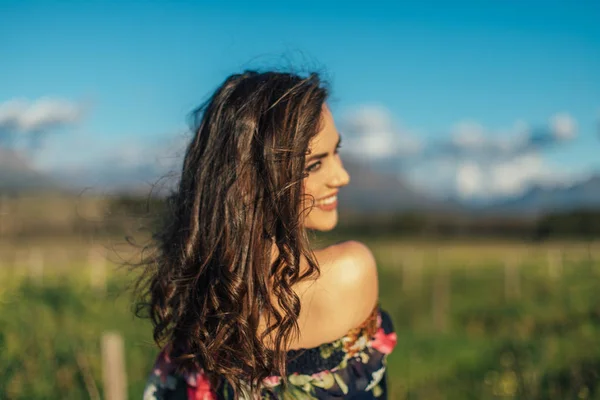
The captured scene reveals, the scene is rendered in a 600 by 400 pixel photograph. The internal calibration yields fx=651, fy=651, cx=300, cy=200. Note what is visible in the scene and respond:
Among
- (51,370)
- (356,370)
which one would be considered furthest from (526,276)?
(356,370)

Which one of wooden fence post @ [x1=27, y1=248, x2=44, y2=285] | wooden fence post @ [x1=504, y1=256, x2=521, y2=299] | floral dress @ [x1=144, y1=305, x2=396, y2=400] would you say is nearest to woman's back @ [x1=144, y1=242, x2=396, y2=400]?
floral dress @ [x1=144, y1=305, x2=396, y2=400]

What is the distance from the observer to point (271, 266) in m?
1.67

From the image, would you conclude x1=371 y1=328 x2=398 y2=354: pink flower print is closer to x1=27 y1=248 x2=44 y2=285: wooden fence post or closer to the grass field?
the grass field

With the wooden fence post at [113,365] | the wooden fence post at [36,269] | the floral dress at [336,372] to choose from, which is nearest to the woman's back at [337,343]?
the floral dress at [336,372]

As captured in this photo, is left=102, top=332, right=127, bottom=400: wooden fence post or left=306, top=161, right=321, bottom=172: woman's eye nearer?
left=306, top=161, right=321, bottom=172: woman's eye

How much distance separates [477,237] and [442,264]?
24.3 meters

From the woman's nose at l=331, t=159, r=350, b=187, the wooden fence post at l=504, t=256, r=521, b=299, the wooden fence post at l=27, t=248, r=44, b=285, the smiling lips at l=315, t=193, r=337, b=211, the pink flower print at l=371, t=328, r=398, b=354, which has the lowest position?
the wooden fence post at l=504, t=256, r=521, b=299

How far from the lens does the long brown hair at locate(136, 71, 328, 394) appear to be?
164 centimetres

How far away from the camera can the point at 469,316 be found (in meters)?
13.5

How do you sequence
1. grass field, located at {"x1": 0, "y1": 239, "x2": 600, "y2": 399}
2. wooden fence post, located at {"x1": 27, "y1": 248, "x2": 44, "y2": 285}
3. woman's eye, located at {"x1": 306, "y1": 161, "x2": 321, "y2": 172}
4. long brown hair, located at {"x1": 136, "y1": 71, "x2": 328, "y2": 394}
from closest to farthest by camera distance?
long brown hair, located at {"x1": 136, "y1": 71, "x2": 328, "y2": 394} → woman's eye, located at {"x1": 306, "y1": 161, "x2": 321, "y2": 172} → grass field, located at {"x1": 0, "y1": 239, "x2": 600, "y2": 399} → wooden fence post, located at {"x1": 27, "y1": 248, "x2": 44, "y2": 285}

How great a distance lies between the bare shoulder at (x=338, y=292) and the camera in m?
1.66

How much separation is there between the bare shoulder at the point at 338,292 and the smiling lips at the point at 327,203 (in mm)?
145

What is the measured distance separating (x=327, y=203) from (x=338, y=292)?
0.27m

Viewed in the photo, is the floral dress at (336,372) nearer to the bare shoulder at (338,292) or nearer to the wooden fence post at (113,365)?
the bare shoulder at (338,292)
